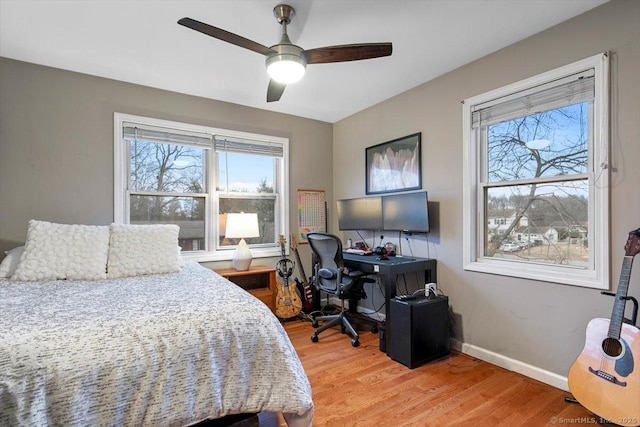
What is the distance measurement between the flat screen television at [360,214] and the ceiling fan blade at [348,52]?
5.39 feet

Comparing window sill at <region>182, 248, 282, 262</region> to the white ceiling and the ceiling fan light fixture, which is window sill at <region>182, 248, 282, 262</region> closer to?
the white ceiling

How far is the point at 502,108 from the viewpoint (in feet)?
7.77

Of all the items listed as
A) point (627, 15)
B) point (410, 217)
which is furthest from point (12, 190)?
point (627, 15)

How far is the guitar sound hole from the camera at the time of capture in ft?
5.15

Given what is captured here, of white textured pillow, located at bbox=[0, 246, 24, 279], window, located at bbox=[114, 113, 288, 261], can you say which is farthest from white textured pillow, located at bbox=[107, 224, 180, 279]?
window, located at bbox=[114, 113, 288, 261]

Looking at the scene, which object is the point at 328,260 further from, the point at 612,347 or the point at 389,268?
the point at 612,347

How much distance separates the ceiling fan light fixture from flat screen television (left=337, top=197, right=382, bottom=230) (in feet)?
5.53

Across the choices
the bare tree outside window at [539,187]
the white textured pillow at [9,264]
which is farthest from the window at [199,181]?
the bare tree outside window at [539,187]

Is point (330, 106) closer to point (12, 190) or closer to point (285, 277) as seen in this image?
point (285, 277)

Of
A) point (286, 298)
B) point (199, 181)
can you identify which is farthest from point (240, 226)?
point (286, 298)

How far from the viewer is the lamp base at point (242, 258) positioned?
3229 mm

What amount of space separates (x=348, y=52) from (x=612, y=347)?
218 cm

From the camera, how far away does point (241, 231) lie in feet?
10.5

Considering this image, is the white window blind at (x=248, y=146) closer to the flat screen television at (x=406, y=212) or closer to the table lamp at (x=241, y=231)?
the table lamp at (x=241, y=231)
